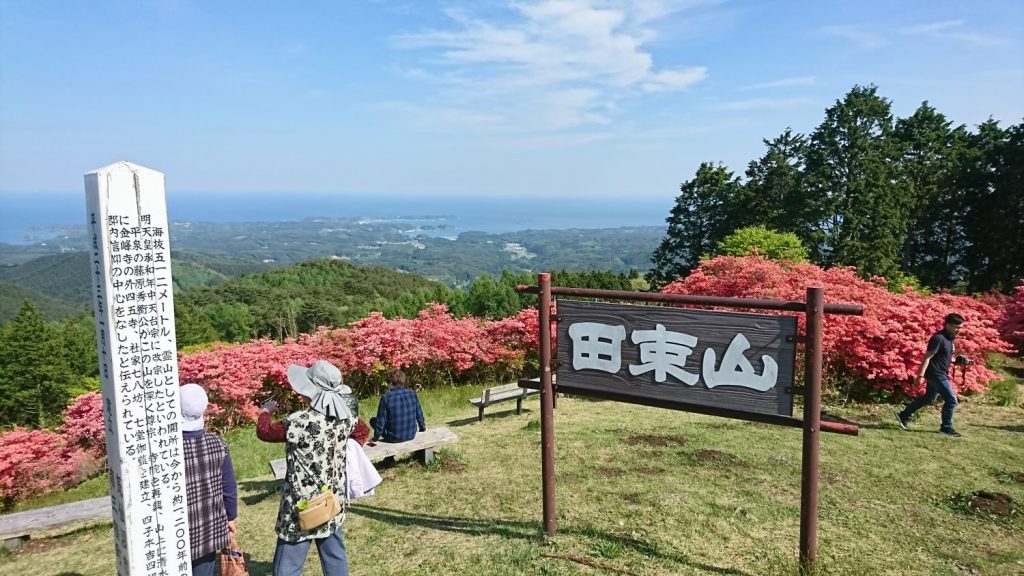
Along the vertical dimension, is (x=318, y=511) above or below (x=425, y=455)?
above

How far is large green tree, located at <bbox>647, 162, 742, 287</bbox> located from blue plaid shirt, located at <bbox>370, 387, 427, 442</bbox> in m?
24.5

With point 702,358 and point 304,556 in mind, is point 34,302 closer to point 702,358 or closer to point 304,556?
point 304,556

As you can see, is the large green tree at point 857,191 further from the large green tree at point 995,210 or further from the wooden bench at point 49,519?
the wooden bench at point 49,519

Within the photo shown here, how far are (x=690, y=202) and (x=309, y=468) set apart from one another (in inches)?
1138

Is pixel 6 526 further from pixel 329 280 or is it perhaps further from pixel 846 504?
pixel 329 280

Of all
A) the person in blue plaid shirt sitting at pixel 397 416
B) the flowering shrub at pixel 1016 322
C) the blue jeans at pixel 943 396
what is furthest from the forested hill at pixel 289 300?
the flowering shrub at pixel 1016 322

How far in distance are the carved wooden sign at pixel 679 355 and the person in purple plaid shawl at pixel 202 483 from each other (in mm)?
2397

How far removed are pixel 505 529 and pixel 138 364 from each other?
3092 mm

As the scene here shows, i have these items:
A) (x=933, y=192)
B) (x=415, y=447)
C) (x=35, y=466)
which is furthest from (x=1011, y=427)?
(x=933, y=192)

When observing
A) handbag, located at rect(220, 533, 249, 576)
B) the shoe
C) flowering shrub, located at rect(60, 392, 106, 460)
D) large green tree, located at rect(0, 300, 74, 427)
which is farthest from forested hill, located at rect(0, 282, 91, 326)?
the shoe

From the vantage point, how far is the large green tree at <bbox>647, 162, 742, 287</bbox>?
28875 millimetres

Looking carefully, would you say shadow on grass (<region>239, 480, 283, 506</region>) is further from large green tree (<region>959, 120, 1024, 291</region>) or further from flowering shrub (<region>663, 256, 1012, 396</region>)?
large green tree (<region>959, 120, 1024, 291</region>)

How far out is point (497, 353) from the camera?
13594 millimetres

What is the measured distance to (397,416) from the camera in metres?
6.18
